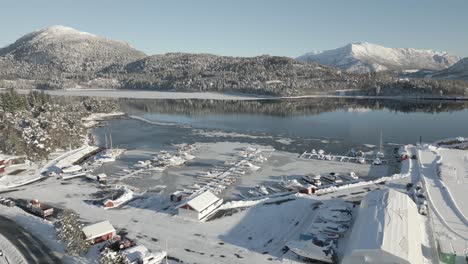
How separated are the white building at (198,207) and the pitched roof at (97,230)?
18.7 ft

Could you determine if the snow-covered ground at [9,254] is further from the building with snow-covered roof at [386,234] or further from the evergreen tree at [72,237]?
the building with snow-covered roof at [386,234]

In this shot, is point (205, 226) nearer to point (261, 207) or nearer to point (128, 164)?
point (261, 207)

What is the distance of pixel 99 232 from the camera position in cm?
2655

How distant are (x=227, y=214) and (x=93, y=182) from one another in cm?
1631

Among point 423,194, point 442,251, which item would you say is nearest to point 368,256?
point 442,251

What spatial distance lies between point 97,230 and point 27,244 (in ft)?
14.4

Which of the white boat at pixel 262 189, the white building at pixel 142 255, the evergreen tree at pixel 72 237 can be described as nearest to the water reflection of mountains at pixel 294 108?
the white boat at pixel 262 189

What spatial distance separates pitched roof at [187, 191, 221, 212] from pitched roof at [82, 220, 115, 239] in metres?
6.17

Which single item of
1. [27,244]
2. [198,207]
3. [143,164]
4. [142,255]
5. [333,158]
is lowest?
[333,158]

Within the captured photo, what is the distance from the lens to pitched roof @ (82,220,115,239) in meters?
26.2

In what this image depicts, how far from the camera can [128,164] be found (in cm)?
4816

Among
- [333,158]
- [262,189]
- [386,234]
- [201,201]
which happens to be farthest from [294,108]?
[386,234]

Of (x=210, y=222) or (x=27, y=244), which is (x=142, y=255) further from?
(x=27, y=244)

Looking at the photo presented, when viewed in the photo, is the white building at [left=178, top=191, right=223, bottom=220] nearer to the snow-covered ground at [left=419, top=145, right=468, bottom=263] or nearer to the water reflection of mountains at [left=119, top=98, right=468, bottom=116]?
the snow-covered ground at [left=419, top=145, right=468, bottom=263]
